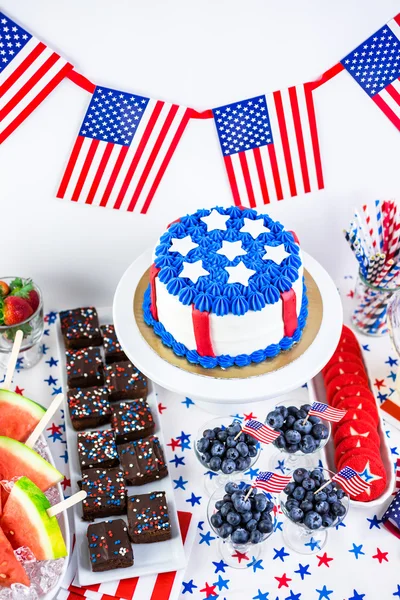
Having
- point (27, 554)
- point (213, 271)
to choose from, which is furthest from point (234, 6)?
point (27, 554)

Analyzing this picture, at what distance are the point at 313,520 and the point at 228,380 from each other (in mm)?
507

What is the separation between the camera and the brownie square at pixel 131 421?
7.38 ft

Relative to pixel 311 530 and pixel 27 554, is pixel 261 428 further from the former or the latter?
pixel 27 554

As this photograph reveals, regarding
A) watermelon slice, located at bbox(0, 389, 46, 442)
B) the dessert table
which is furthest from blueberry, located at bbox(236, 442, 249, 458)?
watermelon slice, located at bbox(0, 389, 46, 442)

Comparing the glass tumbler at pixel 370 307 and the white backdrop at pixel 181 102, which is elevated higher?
the white backdrop at pixel 181 102

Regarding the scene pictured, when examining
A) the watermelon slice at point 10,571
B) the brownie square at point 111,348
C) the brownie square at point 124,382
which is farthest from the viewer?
the brownie square at point 111,348

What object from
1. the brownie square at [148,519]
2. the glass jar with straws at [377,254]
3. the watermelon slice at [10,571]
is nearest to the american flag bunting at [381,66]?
the glass jar with straws at [377,254]

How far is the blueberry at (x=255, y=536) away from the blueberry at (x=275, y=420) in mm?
367

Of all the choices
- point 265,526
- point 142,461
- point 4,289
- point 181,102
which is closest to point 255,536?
point 265,526

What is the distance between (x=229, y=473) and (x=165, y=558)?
13.3 inches

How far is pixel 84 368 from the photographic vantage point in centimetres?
241

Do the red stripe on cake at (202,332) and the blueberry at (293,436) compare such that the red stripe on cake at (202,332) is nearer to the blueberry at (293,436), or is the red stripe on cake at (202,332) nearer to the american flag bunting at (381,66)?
the blueberry at (293,436)

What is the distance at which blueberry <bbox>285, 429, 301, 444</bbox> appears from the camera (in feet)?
6.88

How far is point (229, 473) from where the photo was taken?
2074mm
